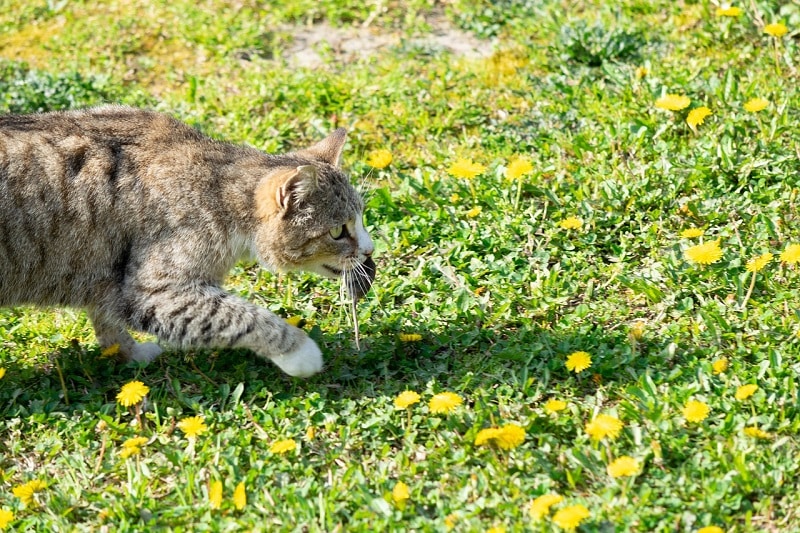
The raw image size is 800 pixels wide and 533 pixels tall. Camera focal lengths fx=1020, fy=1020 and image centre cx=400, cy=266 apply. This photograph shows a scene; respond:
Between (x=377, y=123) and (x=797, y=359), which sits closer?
(x=797, y=359)

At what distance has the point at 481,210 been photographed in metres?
5.81

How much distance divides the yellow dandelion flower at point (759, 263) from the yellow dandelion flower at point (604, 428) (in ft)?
4.09

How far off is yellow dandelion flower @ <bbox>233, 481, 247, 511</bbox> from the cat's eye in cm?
150

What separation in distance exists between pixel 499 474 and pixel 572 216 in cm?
208

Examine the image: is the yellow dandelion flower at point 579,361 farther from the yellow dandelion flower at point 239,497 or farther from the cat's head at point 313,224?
the yellow dandelion flower at point 239,497

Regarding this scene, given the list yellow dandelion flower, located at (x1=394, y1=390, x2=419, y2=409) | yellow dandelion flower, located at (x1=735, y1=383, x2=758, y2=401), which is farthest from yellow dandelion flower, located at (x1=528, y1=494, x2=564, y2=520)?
yellow dandelion flower, located at (x1=735, y1=383, x2=758, y2=401)

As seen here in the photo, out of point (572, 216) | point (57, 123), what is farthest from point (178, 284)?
point (572, 216)

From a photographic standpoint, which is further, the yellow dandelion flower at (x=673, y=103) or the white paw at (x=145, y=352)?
the yellow dandelion flower at (x=673, y=103)

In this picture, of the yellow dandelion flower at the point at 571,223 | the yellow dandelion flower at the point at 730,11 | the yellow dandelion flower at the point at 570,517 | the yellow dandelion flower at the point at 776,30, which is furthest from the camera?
the yellow dandelion flower at the point at 730,11

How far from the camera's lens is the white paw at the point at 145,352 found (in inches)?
201

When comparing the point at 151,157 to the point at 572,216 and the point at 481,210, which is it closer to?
the point at 481,210

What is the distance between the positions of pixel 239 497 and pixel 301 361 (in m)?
0.85

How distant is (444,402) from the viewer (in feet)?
13.7

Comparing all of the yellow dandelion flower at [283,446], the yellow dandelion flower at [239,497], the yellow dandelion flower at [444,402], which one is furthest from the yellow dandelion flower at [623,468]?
the yellow dandelion flower at [239,497]
